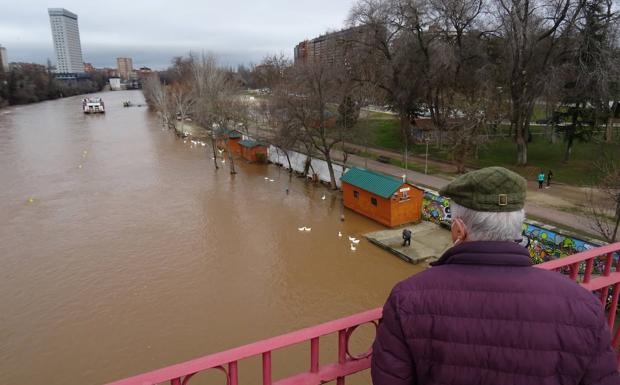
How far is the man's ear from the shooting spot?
182cm

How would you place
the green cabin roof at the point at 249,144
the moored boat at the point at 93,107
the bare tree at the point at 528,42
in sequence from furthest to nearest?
1. the moored boat at the point at 93,107
2. the green cabin roof at the point at 249,144
3. the bare tree at the point at 528,42

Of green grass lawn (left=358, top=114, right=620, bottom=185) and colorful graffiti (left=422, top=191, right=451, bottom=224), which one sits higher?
green grass lawn (left=358, top=114, right=620, bottom=185)

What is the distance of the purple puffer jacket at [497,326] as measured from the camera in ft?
5.02

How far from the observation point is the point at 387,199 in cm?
1762

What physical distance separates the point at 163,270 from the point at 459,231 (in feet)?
47.0

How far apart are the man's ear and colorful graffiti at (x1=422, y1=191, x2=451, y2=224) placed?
1603cm

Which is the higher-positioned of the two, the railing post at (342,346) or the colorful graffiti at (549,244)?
the railing post at (342,346)

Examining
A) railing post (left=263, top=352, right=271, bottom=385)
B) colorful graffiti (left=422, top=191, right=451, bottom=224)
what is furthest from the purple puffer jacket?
colorful graffiti (left=422, top=191, right=451, bottom=224)

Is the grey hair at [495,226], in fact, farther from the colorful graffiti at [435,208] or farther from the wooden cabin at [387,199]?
the colorful graffiti at [435,208]

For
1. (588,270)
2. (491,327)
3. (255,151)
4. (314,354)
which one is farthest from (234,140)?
(491,327)

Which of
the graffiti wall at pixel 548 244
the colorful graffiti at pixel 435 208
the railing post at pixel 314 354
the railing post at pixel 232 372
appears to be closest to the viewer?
the railing post at pixel 232 372

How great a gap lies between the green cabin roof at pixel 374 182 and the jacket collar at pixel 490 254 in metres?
15.9

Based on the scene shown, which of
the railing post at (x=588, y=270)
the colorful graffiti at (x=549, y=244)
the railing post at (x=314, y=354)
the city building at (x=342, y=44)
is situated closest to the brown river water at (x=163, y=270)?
the colorful graffiti at (x=549, y=244)

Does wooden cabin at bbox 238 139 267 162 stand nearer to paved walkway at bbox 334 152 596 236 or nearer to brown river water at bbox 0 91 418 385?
brown river water at bbox 0 91 418 385
